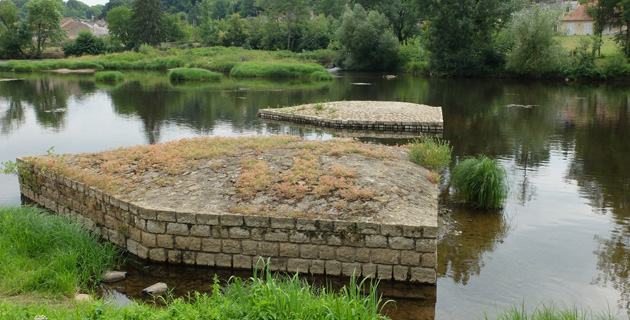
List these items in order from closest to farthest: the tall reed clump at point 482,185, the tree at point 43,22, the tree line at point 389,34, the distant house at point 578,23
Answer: the tall reed clump at point 482,185 → the tree line at point 389,34 → the distant house at point 578,23 → the tree at point 43,22

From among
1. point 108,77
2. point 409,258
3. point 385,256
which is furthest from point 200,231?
point 108,77

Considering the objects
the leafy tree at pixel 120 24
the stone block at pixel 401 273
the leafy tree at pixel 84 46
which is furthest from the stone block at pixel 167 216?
the leafy tree at pixel 120 24

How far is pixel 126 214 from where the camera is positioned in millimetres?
7930

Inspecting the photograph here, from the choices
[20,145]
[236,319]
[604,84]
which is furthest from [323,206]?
[604,84]

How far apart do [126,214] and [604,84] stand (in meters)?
39.2

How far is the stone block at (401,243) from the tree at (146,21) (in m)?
72.5

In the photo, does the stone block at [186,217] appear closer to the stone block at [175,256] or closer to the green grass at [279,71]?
the stone block at [175,256]

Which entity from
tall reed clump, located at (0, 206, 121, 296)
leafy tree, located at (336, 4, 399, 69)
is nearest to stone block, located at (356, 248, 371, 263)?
tall reed clump, located at (0, 206, 121, 296)

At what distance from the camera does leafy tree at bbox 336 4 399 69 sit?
53312 mm

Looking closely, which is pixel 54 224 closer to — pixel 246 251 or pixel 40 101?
pixel 246 251

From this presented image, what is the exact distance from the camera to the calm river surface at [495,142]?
723 cm

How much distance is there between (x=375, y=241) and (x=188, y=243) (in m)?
2.78

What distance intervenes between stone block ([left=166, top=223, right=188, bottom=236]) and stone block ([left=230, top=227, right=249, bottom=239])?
0.73 meters

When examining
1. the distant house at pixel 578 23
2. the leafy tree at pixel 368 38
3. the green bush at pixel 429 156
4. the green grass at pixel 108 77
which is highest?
the distant house at pixel 578 23
